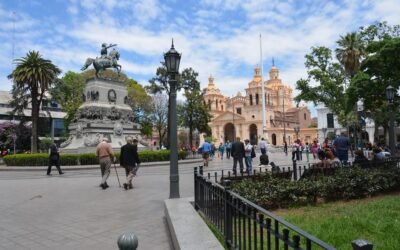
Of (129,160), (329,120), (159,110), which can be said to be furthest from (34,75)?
(329,120)

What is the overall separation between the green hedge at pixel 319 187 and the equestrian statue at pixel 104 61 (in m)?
23.5

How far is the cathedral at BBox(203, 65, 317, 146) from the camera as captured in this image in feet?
319

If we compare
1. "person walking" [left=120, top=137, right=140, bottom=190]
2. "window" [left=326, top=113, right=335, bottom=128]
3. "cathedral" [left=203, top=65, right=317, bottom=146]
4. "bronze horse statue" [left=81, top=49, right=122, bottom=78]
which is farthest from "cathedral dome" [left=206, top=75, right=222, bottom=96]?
"person walking" [left=120, top=137, right=140, bottom=190]

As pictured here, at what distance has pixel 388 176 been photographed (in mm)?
9680

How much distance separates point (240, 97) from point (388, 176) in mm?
104993

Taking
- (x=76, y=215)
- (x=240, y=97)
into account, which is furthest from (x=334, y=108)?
(x=240, y=97)

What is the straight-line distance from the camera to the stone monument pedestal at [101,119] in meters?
27.1

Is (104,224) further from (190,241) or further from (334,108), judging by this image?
(334,108)

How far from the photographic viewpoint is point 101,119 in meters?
28.0

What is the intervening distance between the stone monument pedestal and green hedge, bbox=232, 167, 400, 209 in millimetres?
20027

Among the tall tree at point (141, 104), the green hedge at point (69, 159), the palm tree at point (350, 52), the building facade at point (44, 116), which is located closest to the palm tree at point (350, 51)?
the palm tree at point (350, 52)

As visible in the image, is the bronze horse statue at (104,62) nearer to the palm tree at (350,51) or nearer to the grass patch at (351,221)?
the palm tree at (350,51)

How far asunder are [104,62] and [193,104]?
59.5 feet

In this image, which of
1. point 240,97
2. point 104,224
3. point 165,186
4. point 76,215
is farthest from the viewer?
point 240,97
